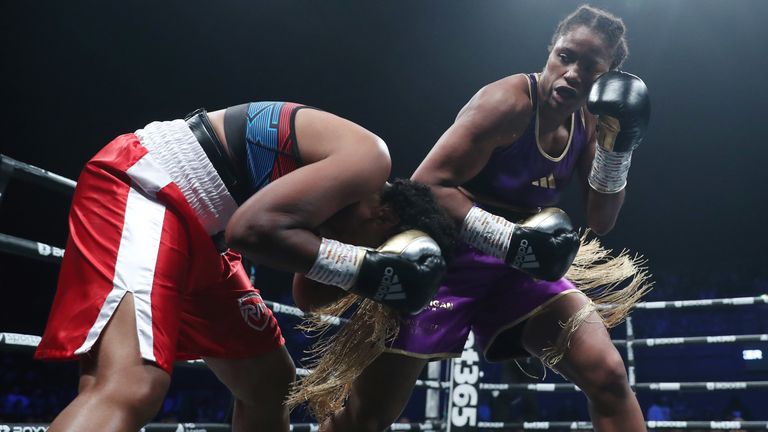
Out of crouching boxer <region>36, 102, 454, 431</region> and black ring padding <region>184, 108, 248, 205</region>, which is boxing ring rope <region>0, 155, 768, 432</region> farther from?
black ring padding <region>184, 108, 248, 205</region>

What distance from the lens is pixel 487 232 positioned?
1806 mm

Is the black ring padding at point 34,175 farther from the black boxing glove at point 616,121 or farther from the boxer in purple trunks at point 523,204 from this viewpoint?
the black boxing glove at point 616,121

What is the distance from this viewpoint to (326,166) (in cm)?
134

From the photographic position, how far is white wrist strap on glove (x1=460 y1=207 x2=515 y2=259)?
5.90 ft

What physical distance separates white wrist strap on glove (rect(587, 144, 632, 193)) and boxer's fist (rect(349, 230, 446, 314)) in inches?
31.4

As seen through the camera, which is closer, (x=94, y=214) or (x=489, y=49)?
(x=94, y=214)

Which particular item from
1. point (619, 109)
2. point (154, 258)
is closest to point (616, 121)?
point (619, 109)

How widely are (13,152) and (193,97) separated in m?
2.24

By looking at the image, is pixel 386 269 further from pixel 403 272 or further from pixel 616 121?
pixel 616 121

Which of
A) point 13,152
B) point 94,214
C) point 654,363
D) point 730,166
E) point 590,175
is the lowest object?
point 94,214

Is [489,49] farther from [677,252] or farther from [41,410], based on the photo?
[41,410]

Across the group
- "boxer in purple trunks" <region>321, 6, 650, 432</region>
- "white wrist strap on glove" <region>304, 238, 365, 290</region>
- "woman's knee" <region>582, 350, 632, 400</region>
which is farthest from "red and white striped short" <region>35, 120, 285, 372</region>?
"woman's knee" <region>582, 350, 632, 400</region>

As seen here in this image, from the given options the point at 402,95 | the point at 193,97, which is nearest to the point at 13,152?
the point at 193,97

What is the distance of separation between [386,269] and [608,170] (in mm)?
931
